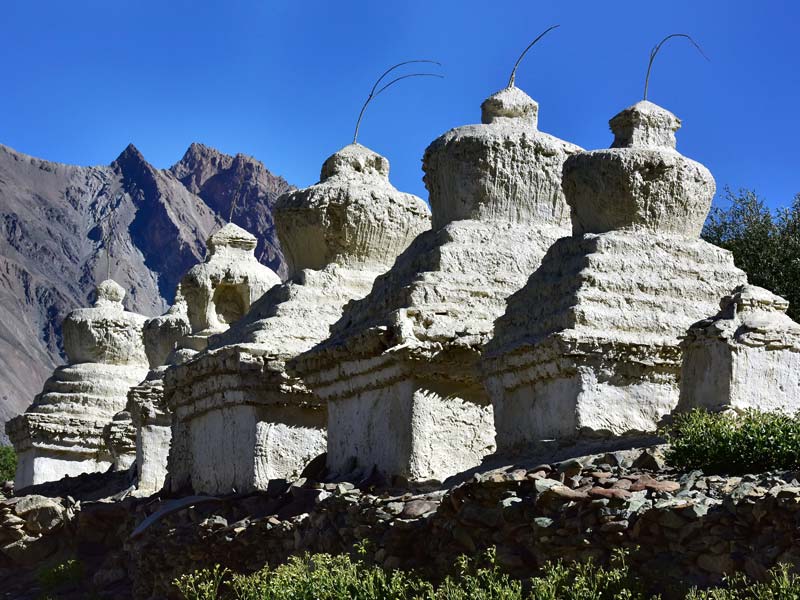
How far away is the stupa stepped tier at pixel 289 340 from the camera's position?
1639 centimetres

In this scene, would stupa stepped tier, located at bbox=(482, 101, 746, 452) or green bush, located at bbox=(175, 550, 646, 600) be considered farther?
stupa stepped tier, located at bbox=(482, 101, 746, 452)

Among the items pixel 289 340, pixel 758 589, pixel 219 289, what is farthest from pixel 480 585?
pixel 219 289

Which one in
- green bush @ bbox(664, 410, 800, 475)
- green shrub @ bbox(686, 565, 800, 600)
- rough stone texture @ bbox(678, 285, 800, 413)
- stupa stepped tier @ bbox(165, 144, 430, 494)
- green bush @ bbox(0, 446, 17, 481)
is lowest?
green shrub @ bbox(686, 565, 800, 600)

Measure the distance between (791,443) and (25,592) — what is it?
38.9 feet

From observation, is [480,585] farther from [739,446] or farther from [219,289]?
[219,289]

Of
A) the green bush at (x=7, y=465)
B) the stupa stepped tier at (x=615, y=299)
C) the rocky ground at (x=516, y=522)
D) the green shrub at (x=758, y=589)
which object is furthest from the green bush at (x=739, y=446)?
the green bush at (x=7, y=465)

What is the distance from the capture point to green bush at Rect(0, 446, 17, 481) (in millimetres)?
40750

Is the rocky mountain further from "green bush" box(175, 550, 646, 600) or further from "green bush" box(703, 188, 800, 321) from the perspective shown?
"green bush" box(175, 550, 646, 600)

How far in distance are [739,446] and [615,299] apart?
2789 millimetres

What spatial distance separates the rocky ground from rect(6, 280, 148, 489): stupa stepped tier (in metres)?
9.39

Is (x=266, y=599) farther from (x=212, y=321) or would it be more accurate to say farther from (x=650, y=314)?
(x=212, y=321)

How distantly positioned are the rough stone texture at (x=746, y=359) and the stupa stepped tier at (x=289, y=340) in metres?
5.94

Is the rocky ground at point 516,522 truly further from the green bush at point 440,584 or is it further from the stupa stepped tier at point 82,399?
the stupa stepped tier at point 82,399

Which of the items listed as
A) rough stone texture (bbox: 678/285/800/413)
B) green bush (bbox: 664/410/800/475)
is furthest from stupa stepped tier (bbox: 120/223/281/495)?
green bush (bbox: 664/410/800/475)
